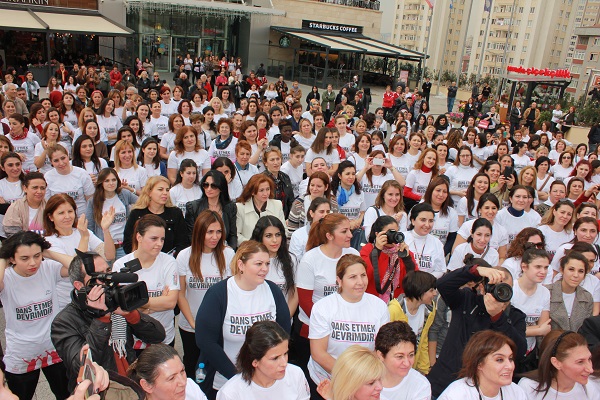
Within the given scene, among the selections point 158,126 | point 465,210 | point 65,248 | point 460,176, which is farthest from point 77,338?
point 158,126

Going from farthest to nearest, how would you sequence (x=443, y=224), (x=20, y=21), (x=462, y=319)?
1. (x=20, y=21)
2. (x=443, y=224)
3. (x=462, y=319)

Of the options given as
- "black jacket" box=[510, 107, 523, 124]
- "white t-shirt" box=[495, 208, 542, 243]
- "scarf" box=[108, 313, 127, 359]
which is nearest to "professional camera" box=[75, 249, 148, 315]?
"scarf" box=[108, 313, 127, 359]

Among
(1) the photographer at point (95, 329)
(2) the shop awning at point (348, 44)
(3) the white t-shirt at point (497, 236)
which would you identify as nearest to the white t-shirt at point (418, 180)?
(3) the white t-shirt at point (497, 236)

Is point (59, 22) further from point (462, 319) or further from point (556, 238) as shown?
point (462, 319)

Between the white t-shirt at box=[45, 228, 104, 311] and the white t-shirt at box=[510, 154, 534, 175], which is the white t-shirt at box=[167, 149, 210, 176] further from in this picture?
the white t-shirt at box=[510, 154, 534, 175]

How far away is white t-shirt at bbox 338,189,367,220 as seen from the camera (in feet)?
20.5

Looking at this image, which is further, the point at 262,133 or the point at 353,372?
the point at 262,133

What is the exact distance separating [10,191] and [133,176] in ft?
4.41

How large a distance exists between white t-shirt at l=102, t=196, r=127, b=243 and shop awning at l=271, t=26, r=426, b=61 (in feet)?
79.2

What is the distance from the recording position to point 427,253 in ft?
16.3

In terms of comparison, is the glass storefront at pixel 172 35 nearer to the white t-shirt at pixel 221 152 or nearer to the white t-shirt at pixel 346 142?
the white t-shirt at pixel 346 142

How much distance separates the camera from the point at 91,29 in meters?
21.5

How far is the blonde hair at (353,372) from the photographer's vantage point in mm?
2777

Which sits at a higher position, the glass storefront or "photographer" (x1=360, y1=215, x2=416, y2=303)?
the glass storefront
